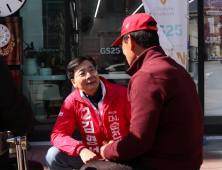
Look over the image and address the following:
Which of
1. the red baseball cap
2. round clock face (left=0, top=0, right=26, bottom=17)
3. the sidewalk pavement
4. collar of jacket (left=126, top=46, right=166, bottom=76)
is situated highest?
round clock face (left=0, top=0, right=26, bottom=17)

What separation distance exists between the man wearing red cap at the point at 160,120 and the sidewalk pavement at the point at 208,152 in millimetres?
2216

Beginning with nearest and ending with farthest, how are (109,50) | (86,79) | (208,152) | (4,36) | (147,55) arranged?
(147,55), (86,79), (208,152), (4,36), (109,50)

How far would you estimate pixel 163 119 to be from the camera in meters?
1.58

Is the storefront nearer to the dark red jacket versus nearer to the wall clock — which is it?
the wall clock

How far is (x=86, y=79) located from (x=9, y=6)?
280 centimetres

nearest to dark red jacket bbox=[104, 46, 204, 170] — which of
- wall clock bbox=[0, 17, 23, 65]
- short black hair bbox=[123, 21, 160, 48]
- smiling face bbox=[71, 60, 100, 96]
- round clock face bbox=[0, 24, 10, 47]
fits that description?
short black hair bbox=[123, 21, 160, 48]

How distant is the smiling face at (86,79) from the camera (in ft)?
8.34

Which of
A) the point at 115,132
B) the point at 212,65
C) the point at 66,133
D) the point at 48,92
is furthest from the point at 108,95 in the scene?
the point at 212,65

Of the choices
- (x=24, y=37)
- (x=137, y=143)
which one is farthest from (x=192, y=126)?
(x=24, y=37)

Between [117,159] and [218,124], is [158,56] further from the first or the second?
[218,124]

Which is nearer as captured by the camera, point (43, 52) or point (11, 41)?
point (11, 41)

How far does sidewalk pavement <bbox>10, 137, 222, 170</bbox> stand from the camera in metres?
3.69

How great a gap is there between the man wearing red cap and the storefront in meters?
3.32

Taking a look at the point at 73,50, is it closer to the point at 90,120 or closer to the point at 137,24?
the point at 90,120
